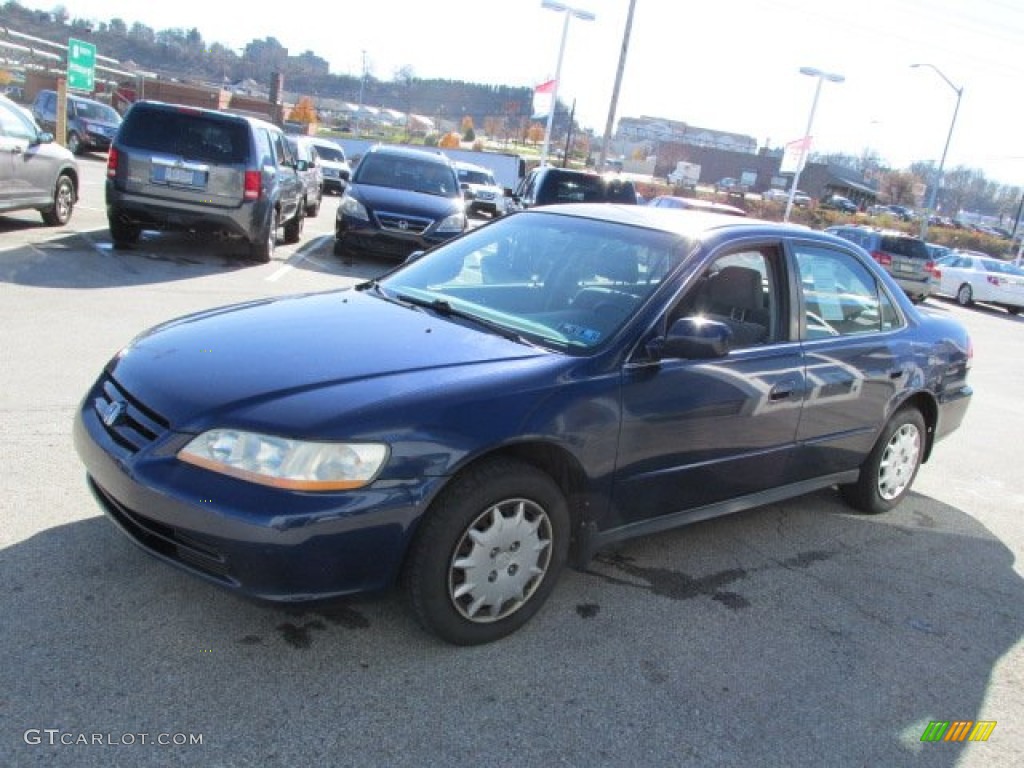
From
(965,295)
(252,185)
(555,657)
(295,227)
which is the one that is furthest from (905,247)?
(555,657)

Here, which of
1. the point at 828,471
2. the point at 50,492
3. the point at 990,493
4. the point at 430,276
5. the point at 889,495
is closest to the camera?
the point at 50,492

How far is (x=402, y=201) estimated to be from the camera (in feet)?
41.1

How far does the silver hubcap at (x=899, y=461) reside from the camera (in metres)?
5.04

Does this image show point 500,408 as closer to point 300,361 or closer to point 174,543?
point 300,361

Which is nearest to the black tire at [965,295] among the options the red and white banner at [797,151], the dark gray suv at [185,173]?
the red and white banner at [797,151]

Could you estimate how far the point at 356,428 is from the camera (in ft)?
8.98

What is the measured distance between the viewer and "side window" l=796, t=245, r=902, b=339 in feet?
14.2

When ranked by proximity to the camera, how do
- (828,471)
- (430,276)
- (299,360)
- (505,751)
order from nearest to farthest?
1. (505,751)
2. (299,360)
3. (430,276)
4. (828,471)

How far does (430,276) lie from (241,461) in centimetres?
183

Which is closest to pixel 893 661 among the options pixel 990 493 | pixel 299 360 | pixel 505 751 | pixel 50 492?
pixel 505 751

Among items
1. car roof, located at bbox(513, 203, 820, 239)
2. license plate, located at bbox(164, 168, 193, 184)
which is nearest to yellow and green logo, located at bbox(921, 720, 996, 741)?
car roof, located at bbox(513, 203, 820, 239)

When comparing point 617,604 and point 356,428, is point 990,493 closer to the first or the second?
point 617,604

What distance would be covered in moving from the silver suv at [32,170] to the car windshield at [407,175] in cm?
405

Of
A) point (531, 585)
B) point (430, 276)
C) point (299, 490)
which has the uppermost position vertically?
point (430, 276)
